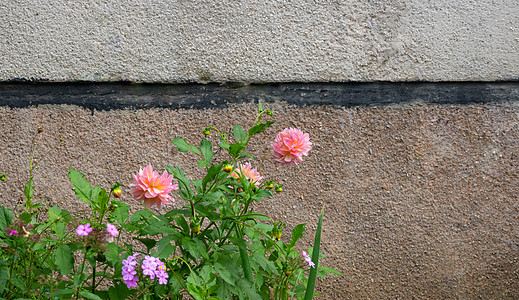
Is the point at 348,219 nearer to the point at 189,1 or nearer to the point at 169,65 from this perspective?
the point at 169,65

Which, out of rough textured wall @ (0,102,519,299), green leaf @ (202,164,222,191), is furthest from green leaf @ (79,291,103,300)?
rough textured wall @ (0,102,519,299)

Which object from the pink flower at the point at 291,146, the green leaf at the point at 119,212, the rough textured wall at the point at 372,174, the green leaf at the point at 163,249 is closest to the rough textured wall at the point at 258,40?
the rough textured wall at the point at 372,174

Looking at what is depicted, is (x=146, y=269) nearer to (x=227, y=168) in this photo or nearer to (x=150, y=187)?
(x=150, y=187)

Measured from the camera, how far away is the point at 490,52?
73.8 inches

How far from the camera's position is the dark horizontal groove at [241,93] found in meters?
1.77

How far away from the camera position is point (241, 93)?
1.81m

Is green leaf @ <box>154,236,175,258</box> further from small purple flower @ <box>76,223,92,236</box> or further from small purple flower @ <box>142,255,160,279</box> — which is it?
small purple flower @ <box>76,223,92,236</box>

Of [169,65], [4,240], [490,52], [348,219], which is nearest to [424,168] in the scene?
[348,219]

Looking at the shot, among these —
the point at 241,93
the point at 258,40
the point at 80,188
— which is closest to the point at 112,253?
the point at 80,188

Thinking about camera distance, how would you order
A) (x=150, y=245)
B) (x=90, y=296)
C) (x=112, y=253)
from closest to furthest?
(x=90, y=296) → (x=112, y=253) → (x=150, y=245)

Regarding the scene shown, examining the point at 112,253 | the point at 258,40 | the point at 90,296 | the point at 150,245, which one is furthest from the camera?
the point at 258,40

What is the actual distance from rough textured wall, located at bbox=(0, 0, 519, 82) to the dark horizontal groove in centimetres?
3

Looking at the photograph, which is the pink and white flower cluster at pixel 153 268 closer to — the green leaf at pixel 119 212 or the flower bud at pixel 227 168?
the green leaf at pixel 119 212

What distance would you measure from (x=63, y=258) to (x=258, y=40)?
1.09 metres
